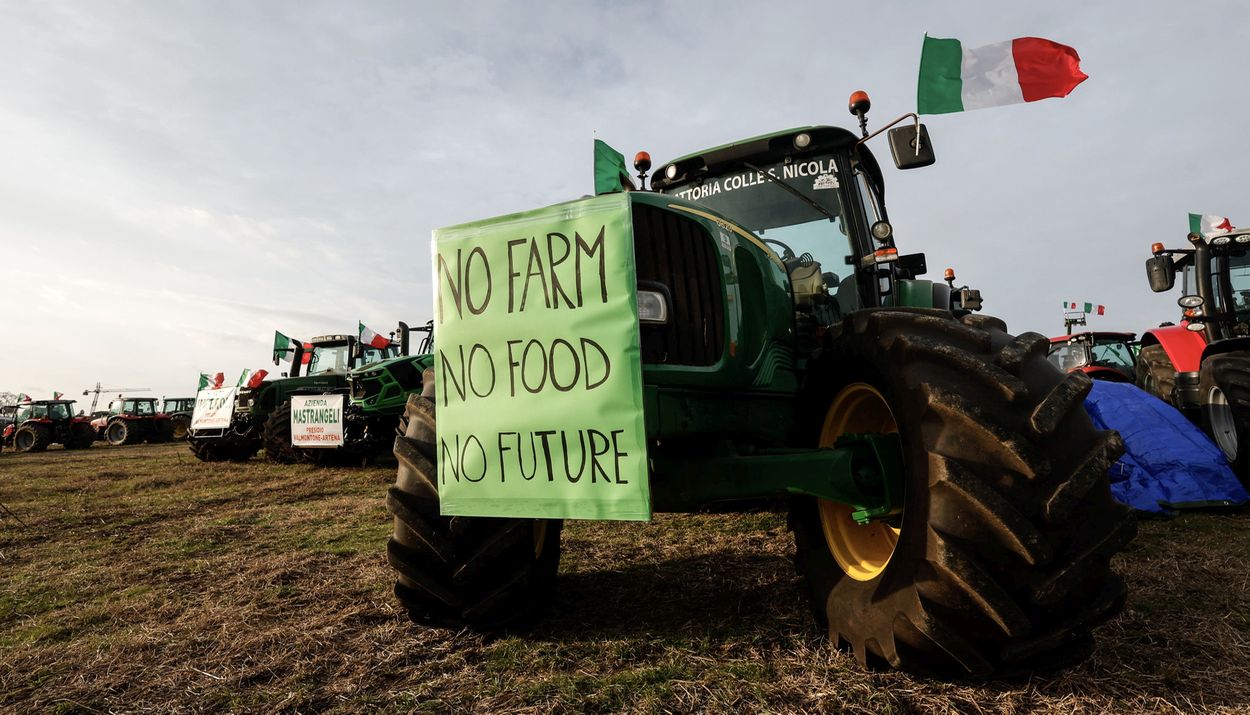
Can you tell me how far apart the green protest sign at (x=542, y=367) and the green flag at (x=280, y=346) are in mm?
13796

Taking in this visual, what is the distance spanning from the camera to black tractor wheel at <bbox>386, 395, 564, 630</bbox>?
242cm

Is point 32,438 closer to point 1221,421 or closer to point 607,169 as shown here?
point 607,169

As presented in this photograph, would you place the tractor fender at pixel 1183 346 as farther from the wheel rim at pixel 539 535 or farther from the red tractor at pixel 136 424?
the red tractor at pixel 136 424

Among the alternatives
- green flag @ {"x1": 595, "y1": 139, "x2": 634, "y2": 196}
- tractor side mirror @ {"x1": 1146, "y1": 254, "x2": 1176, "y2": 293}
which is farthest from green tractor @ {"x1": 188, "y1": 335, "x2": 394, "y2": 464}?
tractor side mirror @ {"x1": 1146, "y1": 254, "x2": 1176, "y2": 293}

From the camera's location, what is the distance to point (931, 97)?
4191mm

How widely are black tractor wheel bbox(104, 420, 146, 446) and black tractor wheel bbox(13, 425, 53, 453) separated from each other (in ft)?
7.48

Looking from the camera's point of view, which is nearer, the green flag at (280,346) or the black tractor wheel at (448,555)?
the black tractor wheel at (448,555)

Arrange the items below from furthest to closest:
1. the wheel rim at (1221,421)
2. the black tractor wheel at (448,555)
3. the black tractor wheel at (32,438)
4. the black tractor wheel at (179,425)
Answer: the black tractor wheel at (179,425), the black tractor wheel at (32,438), the wheel rim at (1221,421), the black tractor wheel at (448,555)

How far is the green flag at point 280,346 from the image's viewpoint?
14555mm

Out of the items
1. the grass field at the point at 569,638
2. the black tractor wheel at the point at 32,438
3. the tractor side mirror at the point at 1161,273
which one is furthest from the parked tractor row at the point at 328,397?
the black tractor wheel at the point at 32,438

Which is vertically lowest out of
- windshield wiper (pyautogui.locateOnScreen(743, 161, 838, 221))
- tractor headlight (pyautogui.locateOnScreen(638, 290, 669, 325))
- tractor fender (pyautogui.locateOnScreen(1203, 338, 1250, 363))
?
tractor fender (pyautogui.locateOnScreen(1203, 338, 1250, 363))

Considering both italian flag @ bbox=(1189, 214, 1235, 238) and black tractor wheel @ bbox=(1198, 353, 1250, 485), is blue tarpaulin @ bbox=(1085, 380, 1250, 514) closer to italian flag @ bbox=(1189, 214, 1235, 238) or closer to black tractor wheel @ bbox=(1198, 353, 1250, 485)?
black tractor wheel @ bbox=(1198, 353, 1250, 485)

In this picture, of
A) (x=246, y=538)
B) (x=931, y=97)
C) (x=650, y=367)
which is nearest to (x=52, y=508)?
(x=246, y=538)

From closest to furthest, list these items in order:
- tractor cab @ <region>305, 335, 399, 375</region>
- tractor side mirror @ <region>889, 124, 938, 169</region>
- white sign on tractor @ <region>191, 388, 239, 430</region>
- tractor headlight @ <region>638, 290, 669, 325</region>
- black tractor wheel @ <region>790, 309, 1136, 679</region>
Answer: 1. black tractor wheel @ <region>790, 309, 1136, 679</region>
2. tractor headlight @ <region>638, 290, 669, 325</region>
3. tractor side mirror @ <region>889, 124, 938, 169</region>
4. white sign on tractor @ <region>191, 388, 239, 430</region>
5. tractor cab @ <region>305, 335, 399, 375</region>
